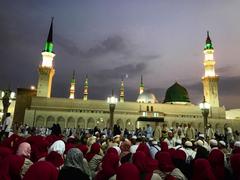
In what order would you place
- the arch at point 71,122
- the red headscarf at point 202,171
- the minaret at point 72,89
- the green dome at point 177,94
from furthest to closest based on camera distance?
the minaret at point 72,89 < the green dome at point 177,94 < the arch at point 71,122 < the red headscarf at point 202,171

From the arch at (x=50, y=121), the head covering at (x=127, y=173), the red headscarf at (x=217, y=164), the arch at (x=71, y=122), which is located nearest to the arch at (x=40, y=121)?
the arch at (x=50, y=121)

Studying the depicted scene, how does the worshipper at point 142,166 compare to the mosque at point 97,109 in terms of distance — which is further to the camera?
the mosque at point 97,109

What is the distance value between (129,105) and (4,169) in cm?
3769

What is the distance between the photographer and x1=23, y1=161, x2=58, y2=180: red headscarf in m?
2.59

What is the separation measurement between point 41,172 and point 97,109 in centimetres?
3703

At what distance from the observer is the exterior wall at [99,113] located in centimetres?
3631

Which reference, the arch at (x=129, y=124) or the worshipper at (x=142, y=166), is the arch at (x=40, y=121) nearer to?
the arch at (x=129, y=124)

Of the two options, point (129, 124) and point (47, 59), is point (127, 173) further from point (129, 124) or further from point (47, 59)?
point (47, 59)

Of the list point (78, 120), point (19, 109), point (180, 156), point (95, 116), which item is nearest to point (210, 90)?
point (95, 116)

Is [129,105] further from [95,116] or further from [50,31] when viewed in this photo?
[50,31]

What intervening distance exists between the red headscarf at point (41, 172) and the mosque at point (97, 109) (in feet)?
105

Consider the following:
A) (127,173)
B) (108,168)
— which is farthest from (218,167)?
(127,173)

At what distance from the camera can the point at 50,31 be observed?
150 ft

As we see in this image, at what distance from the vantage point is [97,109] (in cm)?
3944
